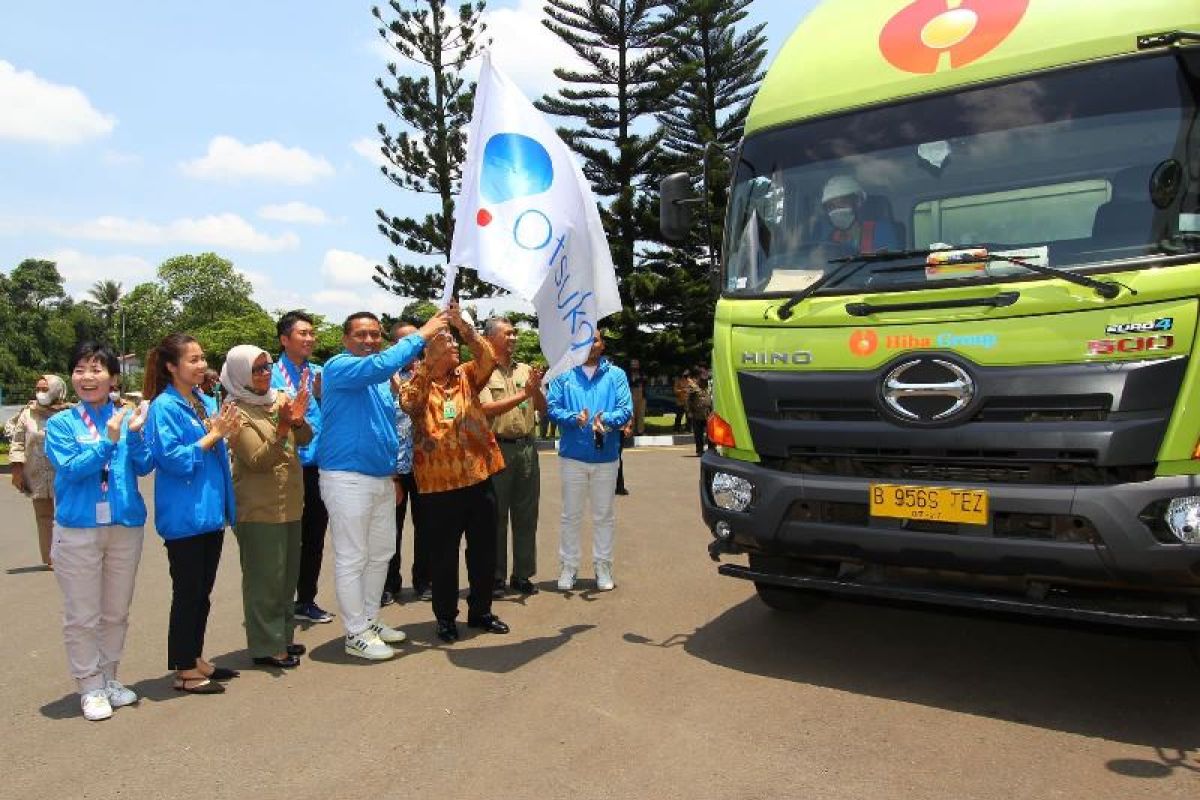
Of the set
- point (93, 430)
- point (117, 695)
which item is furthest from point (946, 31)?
point (117, 695)

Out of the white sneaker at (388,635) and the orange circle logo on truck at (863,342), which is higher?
the orange circle logo on truck at (863,342)

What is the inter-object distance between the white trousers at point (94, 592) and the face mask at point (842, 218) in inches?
146

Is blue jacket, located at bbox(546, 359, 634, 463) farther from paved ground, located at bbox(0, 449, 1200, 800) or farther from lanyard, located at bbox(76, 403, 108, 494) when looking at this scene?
lanyard, located at bbox(76, 403, 108, 494)

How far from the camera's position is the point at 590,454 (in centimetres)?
632

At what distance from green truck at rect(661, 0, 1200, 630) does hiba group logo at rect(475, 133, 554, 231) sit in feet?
3.65

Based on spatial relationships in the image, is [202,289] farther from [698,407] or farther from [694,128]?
[698,407]

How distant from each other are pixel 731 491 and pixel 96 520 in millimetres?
3016

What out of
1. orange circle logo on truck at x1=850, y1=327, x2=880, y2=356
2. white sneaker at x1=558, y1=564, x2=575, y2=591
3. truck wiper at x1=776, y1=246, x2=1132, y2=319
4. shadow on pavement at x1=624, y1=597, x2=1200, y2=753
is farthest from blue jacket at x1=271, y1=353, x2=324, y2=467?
orange circle logo on truck at x1=850, y1=327, x2=880, y2=356

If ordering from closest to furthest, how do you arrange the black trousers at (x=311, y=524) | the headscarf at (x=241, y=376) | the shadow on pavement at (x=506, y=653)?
1. the headscarf at (x=241, y=376)
2. the shadow on pavement at (x=506, y=653)
3. the black trousers at (x=311, y=524)

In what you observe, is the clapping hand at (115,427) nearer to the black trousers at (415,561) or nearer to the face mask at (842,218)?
the black trousers at (415,561)

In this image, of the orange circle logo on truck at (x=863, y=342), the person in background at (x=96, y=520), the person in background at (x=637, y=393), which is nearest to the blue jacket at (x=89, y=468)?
the person in background at (x=96, y=520)

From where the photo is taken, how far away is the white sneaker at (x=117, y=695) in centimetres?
424

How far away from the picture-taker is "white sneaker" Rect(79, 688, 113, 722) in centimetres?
408

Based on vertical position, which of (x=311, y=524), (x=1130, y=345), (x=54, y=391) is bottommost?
(x=311, y=524)
